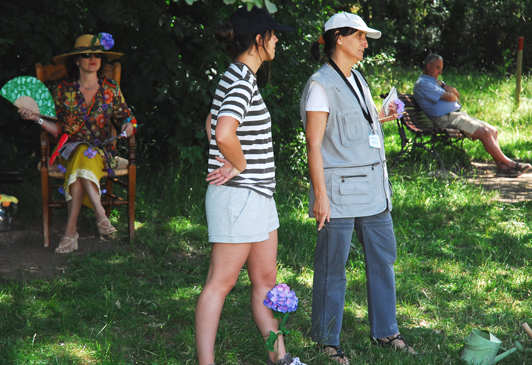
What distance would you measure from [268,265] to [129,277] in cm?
175

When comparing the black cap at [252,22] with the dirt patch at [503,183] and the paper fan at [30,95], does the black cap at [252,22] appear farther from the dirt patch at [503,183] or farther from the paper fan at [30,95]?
the dirt patch at [503,183]

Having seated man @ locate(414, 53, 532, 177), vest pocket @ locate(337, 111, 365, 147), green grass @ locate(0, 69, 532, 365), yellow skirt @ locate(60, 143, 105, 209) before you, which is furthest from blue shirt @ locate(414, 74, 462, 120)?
vest pocket @ locate(337, 111, 365, 147)

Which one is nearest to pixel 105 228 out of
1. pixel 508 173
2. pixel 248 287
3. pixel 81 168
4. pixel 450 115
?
pixel 81 168

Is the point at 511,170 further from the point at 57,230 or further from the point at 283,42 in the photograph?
the point at 57,230

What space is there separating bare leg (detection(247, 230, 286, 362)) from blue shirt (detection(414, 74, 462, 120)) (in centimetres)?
568

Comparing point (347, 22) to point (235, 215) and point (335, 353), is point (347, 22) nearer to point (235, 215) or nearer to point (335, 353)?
point (235, 215)

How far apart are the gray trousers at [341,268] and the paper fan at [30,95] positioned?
8.79 feet

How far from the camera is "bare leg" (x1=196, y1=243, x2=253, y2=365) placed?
8.09 feet

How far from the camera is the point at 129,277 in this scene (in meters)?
4.04

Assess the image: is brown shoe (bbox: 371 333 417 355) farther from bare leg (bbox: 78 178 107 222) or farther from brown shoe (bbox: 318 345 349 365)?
bare leg (bbox: 78 178 107 222)

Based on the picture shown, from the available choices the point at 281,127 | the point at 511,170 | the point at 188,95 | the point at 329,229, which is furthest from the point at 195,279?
the point at 511,170

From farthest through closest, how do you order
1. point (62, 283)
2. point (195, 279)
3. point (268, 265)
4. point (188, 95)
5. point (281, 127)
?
point (281, 127)
point (188, 95)
point (195, 279)
point (62, 283)
point (268, 265)

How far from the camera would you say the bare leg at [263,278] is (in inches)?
102

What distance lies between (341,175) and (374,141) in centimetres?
25
